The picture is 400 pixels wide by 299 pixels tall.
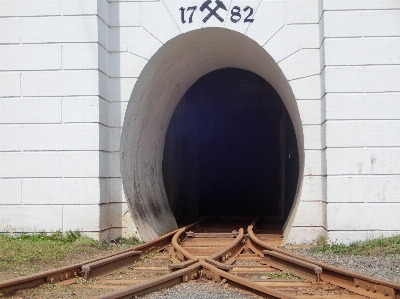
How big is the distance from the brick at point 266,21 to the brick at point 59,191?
3364 mm

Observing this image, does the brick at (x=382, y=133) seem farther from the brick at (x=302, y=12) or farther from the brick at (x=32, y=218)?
the brick at (x=32, y=218)

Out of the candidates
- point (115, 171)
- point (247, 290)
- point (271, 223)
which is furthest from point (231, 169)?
point (247, 290)

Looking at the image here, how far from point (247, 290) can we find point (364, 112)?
4018mm

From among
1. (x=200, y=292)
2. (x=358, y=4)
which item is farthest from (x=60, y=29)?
(x=200, y=292)

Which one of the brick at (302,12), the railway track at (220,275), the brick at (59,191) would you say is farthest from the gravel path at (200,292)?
the brick at (302,12)

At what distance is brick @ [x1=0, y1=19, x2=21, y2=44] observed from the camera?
27.9ft

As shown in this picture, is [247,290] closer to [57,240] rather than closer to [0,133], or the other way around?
[57,240]

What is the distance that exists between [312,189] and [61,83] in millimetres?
4174

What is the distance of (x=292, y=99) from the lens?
8961 mm

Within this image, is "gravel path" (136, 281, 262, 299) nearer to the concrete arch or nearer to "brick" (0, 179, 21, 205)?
the concrete arch

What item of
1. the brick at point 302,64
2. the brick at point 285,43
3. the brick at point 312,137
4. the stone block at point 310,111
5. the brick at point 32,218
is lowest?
the brick at point 32,218

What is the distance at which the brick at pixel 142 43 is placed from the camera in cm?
884

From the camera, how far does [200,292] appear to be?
491cm

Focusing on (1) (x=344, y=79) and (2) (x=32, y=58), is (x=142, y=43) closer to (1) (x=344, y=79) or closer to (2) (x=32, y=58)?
(2) (x=32, y=58)
